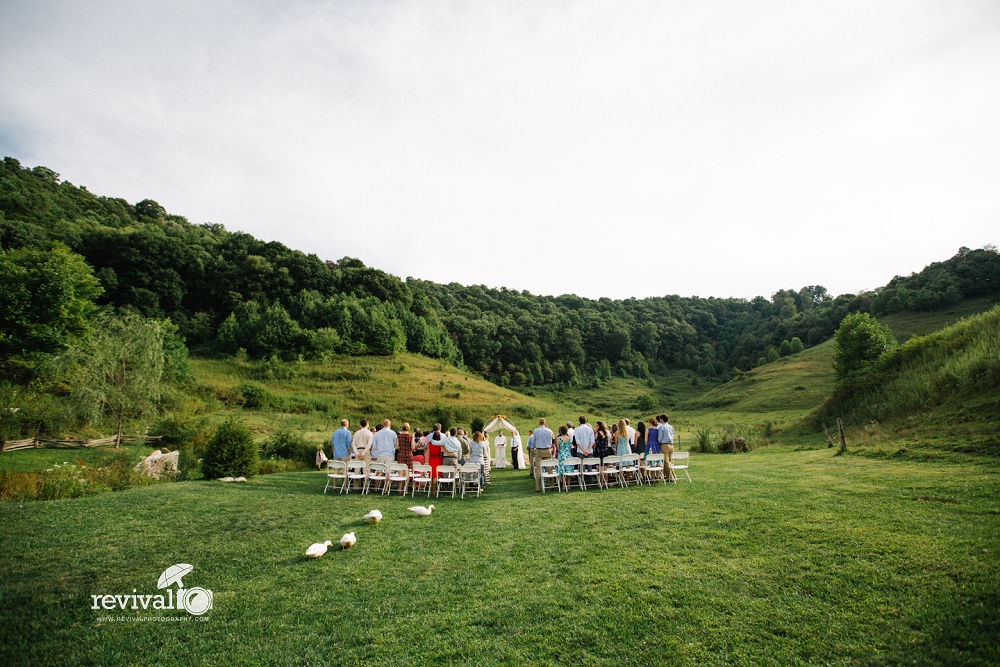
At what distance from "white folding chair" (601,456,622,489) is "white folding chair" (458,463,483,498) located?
358 centimetres

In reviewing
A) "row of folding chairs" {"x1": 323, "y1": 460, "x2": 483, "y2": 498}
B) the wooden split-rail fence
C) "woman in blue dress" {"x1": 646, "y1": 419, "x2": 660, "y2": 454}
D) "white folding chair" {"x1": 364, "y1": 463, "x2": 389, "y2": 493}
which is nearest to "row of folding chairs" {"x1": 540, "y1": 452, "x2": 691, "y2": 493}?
"woman in blue dress" {"x1": 646, "y1": 419, "x2": 660, "y2": 454}

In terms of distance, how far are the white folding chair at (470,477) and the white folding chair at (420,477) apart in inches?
35.7

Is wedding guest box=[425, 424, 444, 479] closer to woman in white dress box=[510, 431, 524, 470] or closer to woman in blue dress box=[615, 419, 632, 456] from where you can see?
woman in blue dress box=[615, 419, 632, 456]

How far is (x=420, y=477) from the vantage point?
12734mm

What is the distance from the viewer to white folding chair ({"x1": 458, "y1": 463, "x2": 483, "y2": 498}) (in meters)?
12.2

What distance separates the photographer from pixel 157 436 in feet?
70.1

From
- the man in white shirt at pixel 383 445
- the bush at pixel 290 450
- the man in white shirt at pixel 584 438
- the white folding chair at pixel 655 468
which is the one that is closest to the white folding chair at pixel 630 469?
the white folding chair at pixel 655 468

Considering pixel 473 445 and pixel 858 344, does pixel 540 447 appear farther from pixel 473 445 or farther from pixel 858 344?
pixel 858 344

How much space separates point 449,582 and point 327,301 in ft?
233

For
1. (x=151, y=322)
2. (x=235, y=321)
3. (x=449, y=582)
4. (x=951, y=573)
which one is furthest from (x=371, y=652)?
(x=235, y=321)

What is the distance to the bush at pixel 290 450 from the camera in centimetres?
2011

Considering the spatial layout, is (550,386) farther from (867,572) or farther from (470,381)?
(867,572)

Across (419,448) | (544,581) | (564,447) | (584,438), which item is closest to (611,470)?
(584,438)

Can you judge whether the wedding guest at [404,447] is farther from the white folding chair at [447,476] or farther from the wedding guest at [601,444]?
the wedding guest at [601,444]
